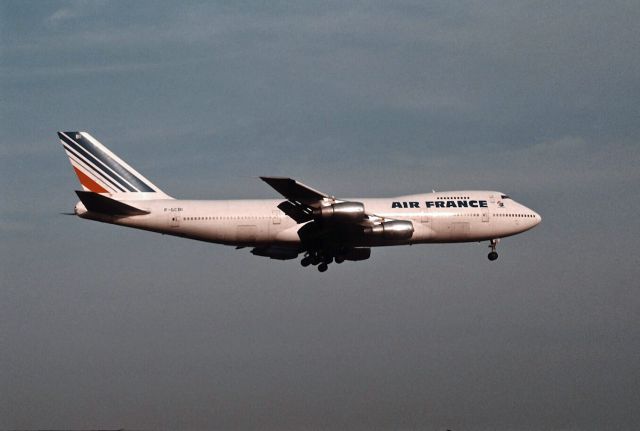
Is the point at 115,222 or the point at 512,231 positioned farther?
the point at 512,231

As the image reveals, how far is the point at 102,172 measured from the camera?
6475 cm

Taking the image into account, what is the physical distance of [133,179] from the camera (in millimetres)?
64688

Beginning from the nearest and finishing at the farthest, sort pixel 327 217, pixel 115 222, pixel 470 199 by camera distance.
→ pixel 327 217 → pixel 115 222 → pixel 470 199

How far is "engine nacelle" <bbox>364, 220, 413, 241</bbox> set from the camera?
59.0 metres

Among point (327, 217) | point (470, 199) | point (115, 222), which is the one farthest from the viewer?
point (470, 199)

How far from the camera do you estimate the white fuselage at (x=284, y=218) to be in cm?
6094

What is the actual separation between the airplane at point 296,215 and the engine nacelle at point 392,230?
69 mm

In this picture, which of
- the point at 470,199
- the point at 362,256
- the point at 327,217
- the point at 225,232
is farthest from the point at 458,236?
the point at 225,232

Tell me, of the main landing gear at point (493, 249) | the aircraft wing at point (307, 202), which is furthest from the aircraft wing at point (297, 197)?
the main landing gear at point (493, 249)

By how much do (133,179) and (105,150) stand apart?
3.34 m

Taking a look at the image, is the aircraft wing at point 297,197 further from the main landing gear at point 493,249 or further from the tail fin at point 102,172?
the main landing gear at point 493,249

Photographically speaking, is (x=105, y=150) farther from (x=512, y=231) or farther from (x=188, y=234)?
(x=512, y=231)

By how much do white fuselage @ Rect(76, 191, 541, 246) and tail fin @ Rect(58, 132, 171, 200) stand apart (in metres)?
1.70

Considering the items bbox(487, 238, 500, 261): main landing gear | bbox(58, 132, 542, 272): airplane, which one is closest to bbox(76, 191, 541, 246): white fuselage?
bbox(58, 132, 542, 272): airplane
